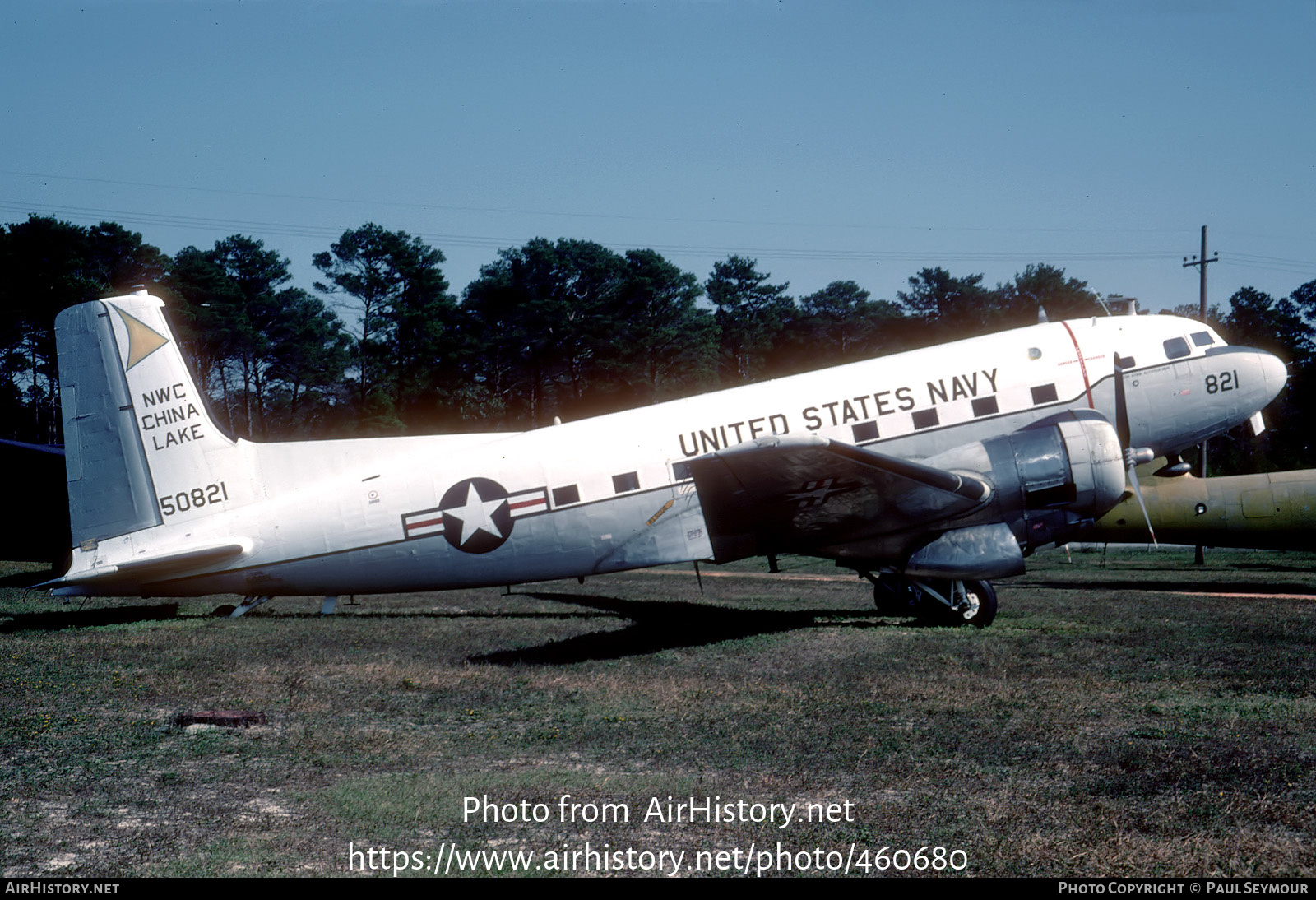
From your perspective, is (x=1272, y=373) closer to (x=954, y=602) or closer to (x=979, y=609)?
(x=979, y=609)

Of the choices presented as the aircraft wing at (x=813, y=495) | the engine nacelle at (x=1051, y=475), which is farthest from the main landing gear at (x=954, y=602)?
the aircraft wing at (x=813, y=495)

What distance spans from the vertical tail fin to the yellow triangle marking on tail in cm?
1

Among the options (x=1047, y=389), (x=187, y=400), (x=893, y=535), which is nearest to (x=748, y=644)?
(x=893, y=535)

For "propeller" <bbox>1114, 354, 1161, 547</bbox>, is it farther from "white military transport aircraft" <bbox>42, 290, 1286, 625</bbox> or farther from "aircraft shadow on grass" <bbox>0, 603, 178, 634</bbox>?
"aircraft shadow on grass" <bbox>0, 603, 178, 634</bbox>

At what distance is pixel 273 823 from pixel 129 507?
11.0m

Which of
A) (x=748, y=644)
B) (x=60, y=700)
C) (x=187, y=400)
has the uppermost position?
(x=187, y=400)

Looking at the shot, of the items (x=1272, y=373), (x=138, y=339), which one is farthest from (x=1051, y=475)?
(x=138, y=339)

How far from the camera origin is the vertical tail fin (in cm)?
1538

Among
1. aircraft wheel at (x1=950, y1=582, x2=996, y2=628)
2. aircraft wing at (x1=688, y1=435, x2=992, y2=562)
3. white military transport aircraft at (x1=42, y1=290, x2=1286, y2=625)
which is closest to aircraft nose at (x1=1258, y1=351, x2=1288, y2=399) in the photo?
white military transport aircraft at (x1=42, y1=290, x2=1286, y2=625)
